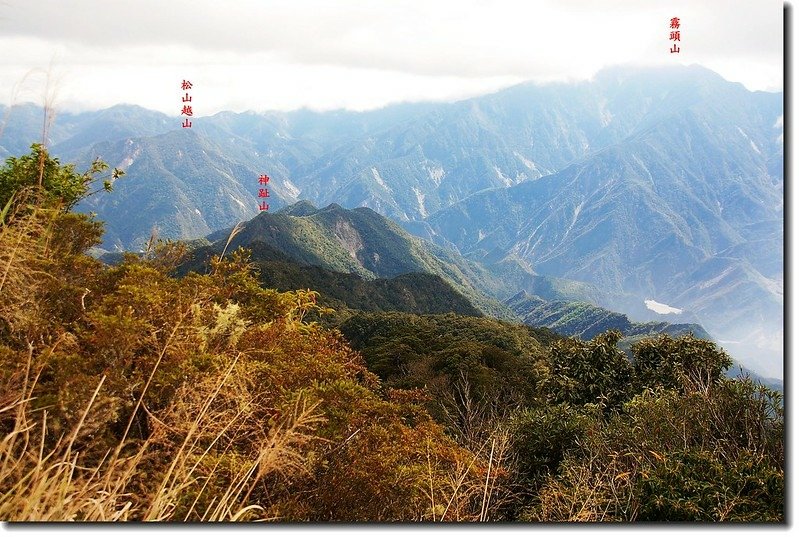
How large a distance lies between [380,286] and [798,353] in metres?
65.1

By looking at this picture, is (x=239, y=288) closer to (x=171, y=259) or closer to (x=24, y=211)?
(x=171, y=259)

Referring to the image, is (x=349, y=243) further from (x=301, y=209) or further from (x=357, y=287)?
(x=357, y=287)

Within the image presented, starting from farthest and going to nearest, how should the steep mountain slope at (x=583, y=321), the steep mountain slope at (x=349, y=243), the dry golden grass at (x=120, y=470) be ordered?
the steep mountain slope at (x=349, y=243), the steep mountain slope at (x=583, y=321), the dry golden grass at (x=120, y=470)

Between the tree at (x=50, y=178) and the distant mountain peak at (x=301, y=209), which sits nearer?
the tree at (x=50, y=178)

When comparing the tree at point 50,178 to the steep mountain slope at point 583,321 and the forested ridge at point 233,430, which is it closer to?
the forested ridge at point 233,430

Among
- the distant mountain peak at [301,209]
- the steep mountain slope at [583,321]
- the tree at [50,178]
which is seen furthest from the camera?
the distant mountain peak at [301,209]

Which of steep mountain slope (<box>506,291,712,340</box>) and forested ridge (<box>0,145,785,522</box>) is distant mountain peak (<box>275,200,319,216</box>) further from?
forested ridge (<box>0,145,785,522</box>)

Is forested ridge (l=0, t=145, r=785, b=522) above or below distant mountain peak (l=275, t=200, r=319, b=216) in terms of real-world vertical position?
above

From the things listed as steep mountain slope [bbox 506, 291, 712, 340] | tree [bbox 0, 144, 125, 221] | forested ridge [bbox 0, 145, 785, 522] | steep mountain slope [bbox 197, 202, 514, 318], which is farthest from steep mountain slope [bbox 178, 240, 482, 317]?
forested ridge [bbox 0, 145, 785, 522]

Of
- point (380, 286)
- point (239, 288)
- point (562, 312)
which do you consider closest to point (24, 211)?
point (239, 288)

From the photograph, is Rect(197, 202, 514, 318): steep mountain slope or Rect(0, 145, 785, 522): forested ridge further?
Rect(197, 202, 514, 318): steep mountain slope

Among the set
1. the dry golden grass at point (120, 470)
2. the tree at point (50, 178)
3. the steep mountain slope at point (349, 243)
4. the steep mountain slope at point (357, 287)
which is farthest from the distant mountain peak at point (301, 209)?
the dry golden grass at point (120, 470)

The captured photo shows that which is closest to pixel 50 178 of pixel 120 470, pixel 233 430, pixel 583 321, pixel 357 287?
pixel 233 430

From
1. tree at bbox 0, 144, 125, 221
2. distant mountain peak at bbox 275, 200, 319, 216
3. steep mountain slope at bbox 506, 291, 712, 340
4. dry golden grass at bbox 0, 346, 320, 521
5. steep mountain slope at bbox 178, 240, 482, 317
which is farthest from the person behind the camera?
distant mountain peak at bbox 275, 200, 319, 216
